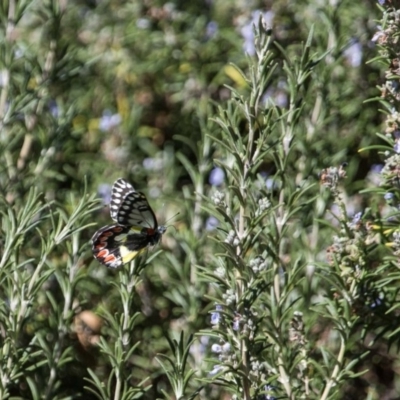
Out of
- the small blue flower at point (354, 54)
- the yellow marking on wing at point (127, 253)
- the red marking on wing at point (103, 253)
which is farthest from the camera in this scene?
the small blue flower at point (354, 54)

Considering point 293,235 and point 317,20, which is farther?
point 317,20

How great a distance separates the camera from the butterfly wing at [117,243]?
1623 mm

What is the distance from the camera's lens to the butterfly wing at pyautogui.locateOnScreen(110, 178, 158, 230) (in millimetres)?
1706

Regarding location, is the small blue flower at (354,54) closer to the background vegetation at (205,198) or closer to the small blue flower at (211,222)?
the background vegetation at (205,198)

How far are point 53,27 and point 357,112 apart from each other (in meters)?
0.95

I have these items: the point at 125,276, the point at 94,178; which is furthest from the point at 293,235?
the point at 94,178

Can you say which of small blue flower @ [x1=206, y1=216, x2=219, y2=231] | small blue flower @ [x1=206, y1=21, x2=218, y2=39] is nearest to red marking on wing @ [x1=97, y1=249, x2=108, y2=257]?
small blue flower @ [x1=206, y1=216, x2=219, y2=231]

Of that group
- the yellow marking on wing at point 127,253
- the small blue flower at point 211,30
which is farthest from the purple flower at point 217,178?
the small blue flower at point 211,30

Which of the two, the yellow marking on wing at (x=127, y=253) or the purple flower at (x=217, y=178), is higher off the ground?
the yellow marking on wing at (x=127, y=253)

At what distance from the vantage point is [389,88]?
1.45 m

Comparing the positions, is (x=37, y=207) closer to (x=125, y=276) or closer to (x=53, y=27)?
(x=125, y=276)

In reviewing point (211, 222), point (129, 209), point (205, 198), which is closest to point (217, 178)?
point (211, 222)

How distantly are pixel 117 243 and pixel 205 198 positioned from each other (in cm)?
34

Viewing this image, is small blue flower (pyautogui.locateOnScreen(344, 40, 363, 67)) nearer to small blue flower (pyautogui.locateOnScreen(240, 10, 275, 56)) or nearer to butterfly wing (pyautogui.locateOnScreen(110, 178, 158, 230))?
small blue flower (pyautogui.locateOnScreen(240, 10, 275, 56))
